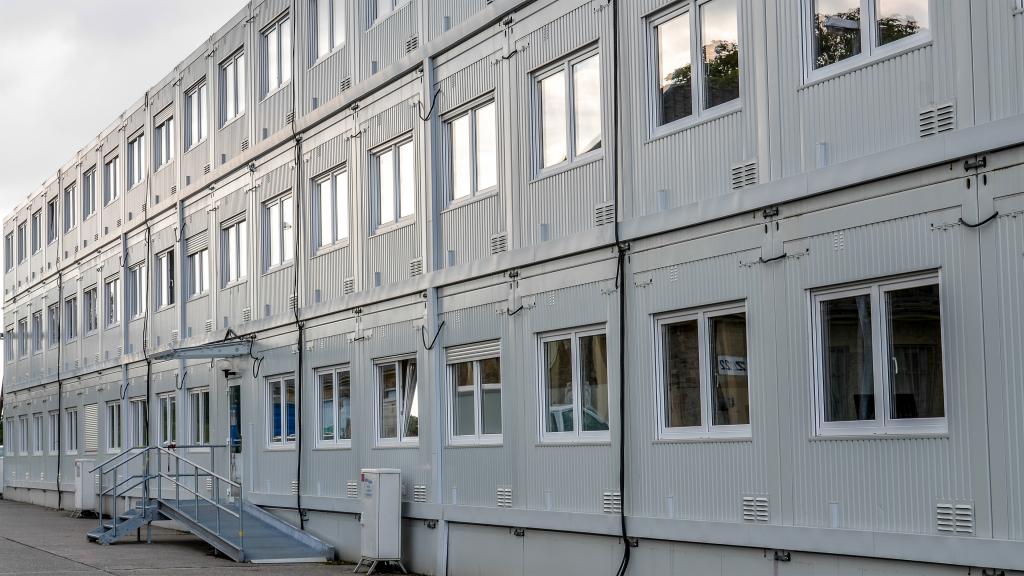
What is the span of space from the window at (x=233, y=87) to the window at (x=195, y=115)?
1280 millimetres

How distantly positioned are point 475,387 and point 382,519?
2.24 meters

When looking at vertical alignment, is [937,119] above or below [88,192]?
below

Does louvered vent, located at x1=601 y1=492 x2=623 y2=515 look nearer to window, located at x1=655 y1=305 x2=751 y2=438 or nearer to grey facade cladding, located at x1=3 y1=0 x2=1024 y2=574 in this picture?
grey facade cladding, located at x1=3 y1=0 x2=1024 y2=574

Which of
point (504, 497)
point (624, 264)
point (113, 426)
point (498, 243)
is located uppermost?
point (498, 243)

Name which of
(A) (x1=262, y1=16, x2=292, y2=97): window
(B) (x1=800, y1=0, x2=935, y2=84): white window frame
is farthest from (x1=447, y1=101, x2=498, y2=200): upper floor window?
(A) (x1=262, y1=16, x2=292, y2=97): window

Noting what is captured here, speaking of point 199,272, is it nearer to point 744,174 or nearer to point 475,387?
point 475,387

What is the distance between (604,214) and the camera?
14.8 m

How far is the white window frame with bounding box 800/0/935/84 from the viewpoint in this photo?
1085 centimetres

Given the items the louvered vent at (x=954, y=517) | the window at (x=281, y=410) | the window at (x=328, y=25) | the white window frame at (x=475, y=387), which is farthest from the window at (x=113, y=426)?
the louvered vent at (x=954, y=517)

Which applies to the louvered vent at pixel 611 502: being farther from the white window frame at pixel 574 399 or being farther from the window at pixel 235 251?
the window at pixel 235 251

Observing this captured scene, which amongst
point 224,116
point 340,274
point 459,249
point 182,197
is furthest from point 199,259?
point 459,249

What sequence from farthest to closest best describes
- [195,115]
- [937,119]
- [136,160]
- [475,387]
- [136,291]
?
[136,160], [136,291], [195,115], [475,387], [937,119]

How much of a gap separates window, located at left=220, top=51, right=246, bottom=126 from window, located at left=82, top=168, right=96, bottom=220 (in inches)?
495

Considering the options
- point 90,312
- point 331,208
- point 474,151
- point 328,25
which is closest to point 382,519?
point 474,151
